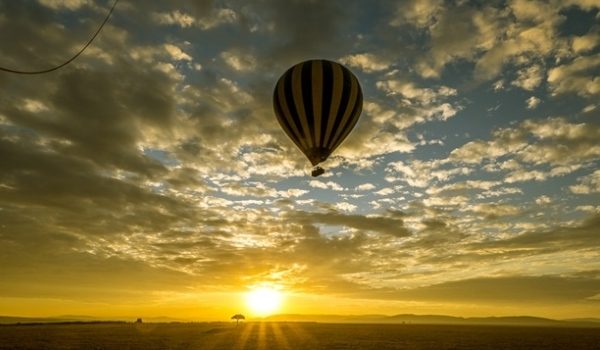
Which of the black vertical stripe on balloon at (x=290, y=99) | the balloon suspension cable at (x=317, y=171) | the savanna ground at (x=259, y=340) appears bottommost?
the savanna ground at (x=259, y=340)

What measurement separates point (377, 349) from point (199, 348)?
16.9 m

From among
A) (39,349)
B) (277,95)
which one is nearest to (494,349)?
(277,95)

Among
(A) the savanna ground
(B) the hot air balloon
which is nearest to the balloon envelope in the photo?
(B) the hot air balloon

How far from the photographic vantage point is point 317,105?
2398cm

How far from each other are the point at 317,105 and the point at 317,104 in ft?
0.18

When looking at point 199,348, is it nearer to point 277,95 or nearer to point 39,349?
point 39,349

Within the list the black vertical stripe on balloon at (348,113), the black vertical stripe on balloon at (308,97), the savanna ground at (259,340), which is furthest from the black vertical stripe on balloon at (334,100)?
the savanna ground at (259,340)

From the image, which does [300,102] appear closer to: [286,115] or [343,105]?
[286,115]

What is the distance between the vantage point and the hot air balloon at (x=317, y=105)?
78.4 ft

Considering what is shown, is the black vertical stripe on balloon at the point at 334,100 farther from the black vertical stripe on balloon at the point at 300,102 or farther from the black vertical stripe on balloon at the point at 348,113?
the black vertical stripe on balloon at the point at 300,102

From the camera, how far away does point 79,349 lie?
3788cm

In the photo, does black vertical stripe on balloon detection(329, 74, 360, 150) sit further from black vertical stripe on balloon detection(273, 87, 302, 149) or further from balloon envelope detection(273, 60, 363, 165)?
black vertical stripe on balloon detection(273, 87, 302, 149)

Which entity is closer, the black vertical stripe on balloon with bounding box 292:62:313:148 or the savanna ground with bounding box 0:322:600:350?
the black vertical stripe on balloon with bounding box 292:62:313:148

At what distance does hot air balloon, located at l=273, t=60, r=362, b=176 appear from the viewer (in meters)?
23.9
